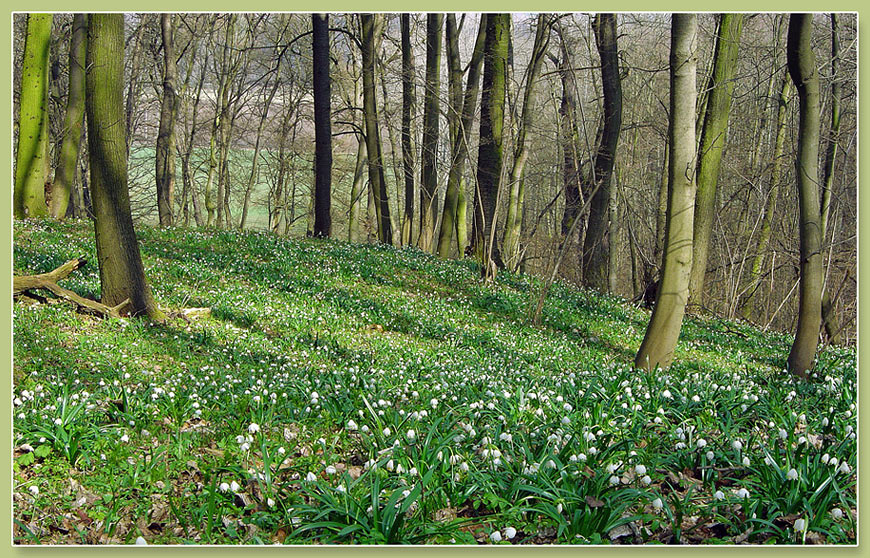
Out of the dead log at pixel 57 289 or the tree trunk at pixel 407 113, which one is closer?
the dead log at pixel 57 289

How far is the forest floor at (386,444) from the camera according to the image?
135 inches

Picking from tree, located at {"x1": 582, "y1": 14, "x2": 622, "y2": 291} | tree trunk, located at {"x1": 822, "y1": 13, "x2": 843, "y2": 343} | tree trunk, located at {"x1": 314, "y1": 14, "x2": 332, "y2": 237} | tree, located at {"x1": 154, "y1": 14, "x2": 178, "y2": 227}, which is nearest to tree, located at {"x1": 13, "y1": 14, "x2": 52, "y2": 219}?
tree trunk, located at {"x1": 314, "y1": 14, "x2": 332, "y2": 237}

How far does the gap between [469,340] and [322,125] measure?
24.8 feet

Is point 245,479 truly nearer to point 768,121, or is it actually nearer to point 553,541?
point 553,541

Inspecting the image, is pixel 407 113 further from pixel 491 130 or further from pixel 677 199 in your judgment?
pixel 677 199

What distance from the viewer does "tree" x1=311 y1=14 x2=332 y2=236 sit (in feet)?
45.6

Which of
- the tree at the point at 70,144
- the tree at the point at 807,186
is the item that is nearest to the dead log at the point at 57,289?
the tree at the point at 70,144

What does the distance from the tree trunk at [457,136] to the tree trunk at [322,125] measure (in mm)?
2604

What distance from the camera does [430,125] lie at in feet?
55.0

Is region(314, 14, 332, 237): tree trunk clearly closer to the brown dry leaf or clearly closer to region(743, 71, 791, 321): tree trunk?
region(743, 71, 791, 321): tree trunk

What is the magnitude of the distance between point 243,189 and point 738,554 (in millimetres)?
28814

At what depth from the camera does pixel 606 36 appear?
12672mm

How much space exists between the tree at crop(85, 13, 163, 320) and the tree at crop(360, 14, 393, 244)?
9920 millimetres

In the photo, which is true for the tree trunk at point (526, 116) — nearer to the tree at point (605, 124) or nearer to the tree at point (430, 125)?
the tree at point (605, 124)
